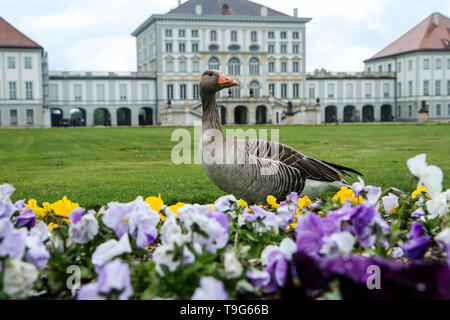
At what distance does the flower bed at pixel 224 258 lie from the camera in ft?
3.55

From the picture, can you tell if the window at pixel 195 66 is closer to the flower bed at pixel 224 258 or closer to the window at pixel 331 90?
the window at pixel 331 90

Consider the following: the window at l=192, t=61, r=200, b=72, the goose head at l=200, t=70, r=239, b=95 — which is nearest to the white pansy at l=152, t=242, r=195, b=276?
the goose head at l=200, t=70, r=239, b=95

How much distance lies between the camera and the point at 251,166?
10.4 ft

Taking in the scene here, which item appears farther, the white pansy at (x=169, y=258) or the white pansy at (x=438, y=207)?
the white pansy at (x=438, y=207)

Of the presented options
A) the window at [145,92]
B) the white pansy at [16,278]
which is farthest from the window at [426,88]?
the white pansy at [16,278]

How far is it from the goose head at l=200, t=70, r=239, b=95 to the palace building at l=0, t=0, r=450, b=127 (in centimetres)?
5062

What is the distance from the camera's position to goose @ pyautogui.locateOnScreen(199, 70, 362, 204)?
3.14m

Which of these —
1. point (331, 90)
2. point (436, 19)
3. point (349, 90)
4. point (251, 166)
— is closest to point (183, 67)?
point (331, 90)

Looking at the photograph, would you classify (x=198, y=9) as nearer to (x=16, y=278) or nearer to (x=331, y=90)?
(x=331, y=90)

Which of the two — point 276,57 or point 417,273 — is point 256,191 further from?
point 276,57

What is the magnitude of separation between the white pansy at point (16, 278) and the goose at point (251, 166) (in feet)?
6.71

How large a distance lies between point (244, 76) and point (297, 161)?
58.3m
